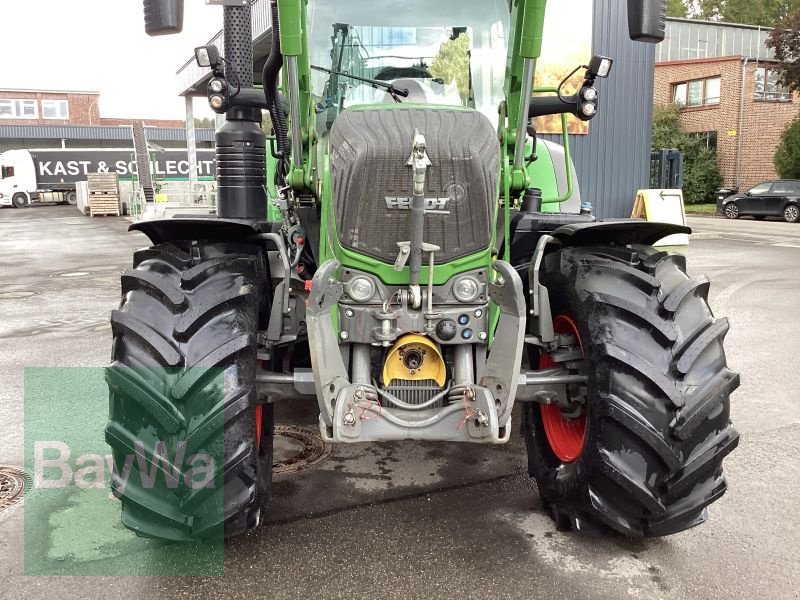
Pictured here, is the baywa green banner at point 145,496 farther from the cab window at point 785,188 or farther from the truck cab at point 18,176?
the truck cab at point 18,176

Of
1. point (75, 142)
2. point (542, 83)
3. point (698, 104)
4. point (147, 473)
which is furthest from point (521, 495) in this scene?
point (75, 142)

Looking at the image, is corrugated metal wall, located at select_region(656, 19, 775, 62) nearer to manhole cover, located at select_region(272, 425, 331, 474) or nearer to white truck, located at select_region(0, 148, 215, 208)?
white truck, located at select_region(0, 148, 215, 208)

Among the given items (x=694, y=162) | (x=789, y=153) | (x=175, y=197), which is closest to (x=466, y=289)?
(x=175, y=197)

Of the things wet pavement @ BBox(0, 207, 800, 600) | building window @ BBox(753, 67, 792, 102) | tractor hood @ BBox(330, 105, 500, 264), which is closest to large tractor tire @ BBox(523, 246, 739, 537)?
wet pavement @ BBox(0, 207, 800, 600)

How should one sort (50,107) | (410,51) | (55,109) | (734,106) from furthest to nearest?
1. (55,109)
2. (50,107)
3. (734,106)
4. (410,51)

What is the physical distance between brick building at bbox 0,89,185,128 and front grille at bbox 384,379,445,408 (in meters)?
68.4

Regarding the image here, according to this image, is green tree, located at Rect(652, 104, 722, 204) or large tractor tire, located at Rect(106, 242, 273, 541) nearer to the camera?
large tractor tire, located at Rect(106, 242, 273, 541)

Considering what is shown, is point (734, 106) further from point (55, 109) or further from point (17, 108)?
point (17, 108)

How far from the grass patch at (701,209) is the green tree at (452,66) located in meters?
27.0

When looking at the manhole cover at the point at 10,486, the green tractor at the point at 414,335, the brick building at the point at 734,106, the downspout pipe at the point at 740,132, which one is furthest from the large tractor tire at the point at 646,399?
the downspout pipe at the point at 740,132

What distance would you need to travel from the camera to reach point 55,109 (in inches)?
2648

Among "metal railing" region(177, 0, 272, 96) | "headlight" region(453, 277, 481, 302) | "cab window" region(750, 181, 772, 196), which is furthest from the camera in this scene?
"cab window" region(750, 181, 772, 196)

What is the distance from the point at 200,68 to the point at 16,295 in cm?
878

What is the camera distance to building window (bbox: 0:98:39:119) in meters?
65.8
